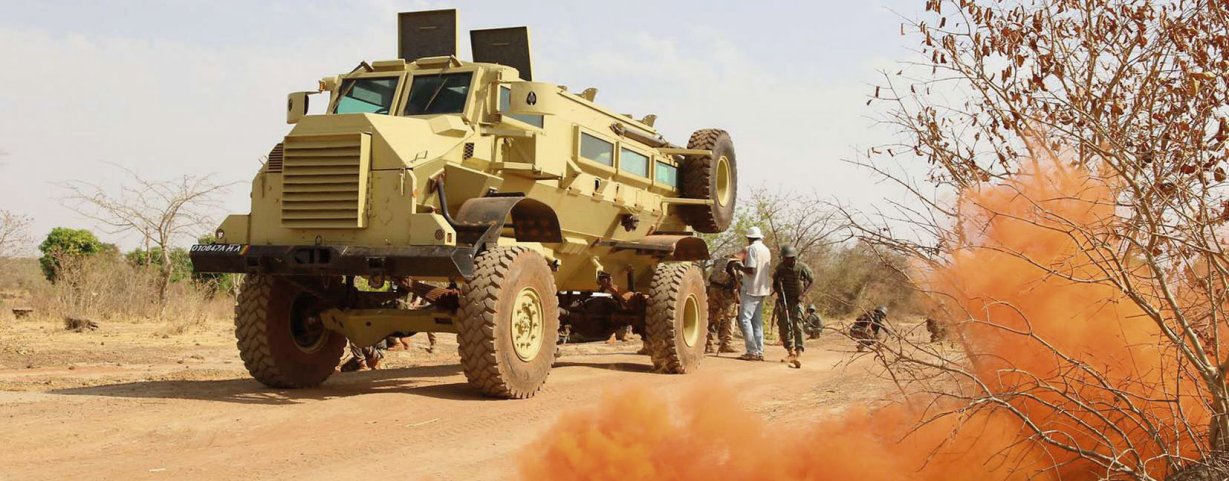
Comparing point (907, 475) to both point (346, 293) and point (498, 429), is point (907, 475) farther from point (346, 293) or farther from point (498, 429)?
point (346, 293)

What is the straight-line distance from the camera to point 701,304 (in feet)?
42.3

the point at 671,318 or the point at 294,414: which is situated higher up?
the point at 671,318

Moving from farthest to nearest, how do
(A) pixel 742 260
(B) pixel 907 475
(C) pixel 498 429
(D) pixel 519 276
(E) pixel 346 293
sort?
(A) pixel 742 260, (E) pixel 346 293, (D) pixel 519 276, (C) pixel 498 429, (B) pixel 907 475

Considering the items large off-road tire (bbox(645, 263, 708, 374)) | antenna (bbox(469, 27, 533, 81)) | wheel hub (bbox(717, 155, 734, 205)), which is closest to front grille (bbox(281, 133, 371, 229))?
antenna (bbox(469, 27, 533, 81))

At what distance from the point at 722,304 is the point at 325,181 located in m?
8.14

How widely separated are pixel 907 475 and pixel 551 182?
643 centimetres

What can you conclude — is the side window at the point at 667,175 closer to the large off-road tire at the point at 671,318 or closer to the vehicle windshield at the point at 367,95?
the large off-road tire at the point at 671,318

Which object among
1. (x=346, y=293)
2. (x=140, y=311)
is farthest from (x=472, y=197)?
(x=140, y=311)

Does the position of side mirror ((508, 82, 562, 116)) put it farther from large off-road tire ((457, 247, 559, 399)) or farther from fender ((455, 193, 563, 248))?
large off-road tire ((457, 247, 559, 399))

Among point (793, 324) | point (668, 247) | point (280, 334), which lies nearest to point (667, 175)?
point (668, 247)

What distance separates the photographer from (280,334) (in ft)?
31.7

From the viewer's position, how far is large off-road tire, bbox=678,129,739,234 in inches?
554

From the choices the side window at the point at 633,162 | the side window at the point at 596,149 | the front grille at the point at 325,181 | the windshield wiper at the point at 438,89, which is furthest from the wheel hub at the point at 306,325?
the side window at the point at 633,162

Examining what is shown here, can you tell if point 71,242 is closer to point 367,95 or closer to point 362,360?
point 362,360
